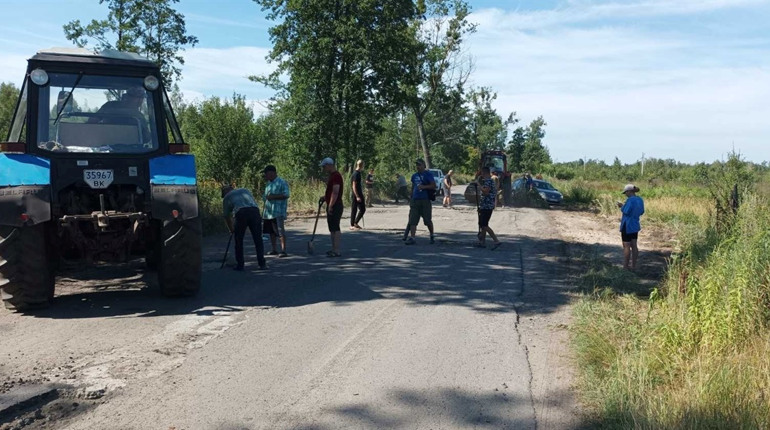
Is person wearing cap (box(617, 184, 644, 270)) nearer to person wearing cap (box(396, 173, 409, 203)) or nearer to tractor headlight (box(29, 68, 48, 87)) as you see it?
tractor headlight (box(29, 68, 48, 87))

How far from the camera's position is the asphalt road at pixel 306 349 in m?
4.82

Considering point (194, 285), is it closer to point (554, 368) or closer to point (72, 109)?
point (72, 109)

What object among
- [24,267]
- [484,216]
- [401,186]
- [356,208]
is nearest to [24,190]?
[24,267]

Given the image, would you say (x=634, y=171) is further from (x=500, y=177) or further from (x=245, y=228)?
(x=245, y=228)

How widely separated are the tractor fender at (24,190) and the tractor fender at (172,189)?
44.4 inches


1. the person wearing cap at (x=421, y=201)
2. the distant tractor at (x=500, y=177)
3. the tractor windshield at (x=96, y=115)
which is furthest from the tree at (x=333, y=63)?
the tractor windshield at (x=96, y=115)

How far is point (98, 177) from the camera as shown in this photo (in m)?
7.79

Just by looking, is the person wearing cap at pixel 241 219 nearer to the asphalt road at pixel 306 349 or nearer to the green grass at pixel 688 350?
the asphalt road at pixel 306 349

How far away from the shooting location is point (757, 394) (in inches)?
187

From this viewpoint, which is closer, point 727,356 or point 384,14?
point 727,356

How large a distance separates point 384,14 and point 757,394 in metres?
25.3

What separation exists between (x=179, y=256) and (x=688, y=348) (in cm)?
556

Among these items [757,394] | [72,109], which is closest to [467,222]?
[72,109]

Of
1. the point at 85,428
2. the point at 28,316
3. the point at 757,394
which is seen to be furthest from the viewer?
the point at 28,316
